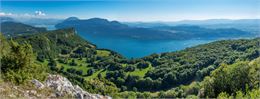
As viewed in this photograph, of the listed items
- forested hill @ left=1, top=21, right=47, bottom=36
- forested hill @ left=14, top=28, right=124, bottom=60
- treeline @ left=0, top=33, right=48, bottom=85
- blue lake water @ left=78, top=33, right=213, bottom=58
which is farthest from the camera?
blue lake water @ left=78, top=33, right=213, bottom=58

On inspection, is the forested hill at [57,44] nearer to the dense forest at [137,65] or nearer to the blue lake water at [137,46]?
the dense forest at [137,65]

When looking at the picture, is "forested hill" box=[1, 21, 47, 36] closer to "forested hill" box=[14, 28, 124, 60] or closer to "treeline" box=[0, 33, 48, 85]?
"forested hill" box=[14, 28, 124, 60]

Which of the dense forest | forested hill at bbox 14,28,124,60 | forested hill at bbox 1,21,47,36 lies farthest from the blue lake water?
forested hill at bbox 1,21,47,36

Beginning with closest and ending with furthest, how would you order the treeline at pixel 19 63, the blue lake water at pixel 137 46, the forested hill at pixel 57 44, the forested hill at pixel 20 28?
1. the treeline at pixel 19 63
2. the forested hill at pixel 57 44
3. the forested hill at pixel 20 28
4. the blue lake water at pixel 137 46

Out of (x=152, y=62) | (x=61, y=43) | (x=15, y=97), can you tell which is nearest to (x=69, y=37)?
(x=61, y=43)

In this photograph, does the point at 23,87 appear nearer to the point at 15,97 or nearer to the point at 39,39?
the point at 15,97

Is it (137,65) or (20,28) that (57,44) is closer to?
(137,65)

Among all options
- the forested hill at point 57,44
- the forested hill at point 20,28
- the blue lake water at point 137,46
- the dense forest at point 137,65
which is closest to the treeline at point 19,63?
the dense forest at point 137,65

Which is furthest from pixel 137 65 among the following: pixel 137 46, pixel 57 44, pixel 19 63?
pixel 19 63

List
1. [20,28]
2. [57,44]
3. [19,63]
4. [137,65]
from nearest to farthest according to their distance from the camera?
[19,63] < [137,65] < [57,44] < [20,28]
